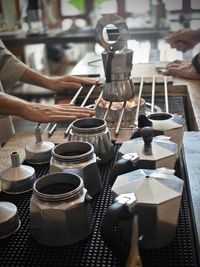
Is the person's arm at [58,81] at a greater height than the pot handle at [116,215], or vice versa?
the pot handle at [116,215]

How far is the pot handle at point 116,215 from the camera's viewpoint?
59 centimetres

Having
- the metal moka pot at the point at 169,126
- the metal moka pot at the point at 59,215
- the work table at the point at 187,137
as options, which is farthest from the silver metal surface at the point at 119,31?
the metal moka pot at the point at 59,215

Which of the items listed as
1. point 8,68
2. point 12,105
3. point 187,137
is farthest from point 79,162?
point 8,68

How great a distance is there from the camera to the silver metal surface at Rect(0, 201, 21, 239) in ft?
2.38

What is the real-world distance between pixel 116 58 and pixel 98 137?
42cm

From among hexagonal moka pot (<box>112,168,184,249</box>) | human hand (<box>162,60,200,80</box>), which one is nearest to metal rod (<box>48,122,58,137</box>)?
hexagonal moka pot (<box>112,168,184,249</box>)

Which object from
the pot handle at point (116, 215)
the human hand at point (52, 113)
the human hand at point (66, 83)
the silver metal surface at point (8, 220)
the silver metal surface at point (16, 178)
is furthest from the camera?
the human hand at point (66, 83)

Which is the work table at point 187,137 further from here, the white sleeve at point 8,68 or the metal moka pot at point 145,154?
the white sleeve at point 8,68

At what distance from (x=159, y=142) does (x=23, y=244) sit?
0.33 meters

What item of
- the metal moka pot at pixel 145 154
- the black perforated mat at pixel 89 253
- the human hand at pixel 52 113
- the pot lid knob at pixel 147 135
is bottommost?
the black perforated mat at pixel 89 253

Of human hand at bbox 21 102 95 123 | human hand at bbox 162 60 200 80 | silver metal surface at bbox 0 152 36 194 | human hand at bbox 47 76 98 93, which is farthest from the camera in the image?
human hand at bbox 162 60 200 80

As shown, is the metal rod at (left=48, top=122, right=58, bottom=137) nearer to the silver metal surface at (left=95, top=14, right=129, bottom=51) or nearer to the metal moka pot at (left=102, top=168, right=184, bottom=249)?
the silver metal surface at (left=95, top=14, right=129, bottom=51)

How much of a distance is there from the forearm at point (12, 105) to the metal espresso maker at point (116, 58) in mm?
282

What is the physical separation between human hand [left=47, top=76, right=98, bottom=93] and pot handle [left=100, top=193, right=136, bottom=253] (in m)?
1.10
